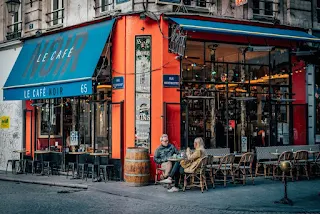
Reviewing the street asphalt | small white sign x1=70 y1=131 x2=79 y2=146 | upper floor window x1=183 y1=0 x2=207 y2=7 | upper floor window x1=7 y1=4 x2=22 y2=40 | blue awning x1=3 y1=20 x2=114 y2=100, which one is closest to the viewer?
the street asphalt

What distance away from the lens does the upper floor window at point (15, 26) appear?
20188 mm

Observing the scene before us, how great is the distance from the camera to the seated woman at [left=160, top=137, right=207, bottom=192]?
12.6m

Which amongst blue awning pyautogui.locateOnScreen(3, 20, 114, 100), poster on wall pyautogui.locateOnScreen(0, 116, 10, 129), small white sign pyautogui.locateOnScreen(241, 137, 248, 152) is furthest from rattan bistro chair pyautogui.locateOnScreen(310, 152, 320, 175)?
poster on wall pyautogui.locateOnScreen(0, 116, 10, 129)

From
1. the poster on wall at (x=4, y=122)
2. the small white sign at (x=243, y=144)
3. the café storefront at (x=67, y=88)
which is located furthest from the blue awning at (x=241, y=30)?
the poster on wall at (x=4, y=122)

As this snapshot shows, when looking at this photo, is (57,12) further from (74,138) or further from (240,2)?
(240,2)

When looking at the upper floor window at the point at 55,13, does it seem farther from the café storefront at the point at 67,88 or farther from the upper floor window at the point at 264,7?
the upper floor window at the point at 264,7

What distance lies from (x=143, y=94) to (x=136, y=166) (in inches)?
96.3

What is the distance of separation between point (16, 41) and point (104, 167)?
26.3 ft

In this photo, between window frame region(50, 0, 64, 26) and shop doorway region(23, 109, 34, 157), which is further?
shop doorway region(23, 109, 34, 157)

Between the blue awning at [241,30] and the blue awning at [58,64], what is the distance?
8.62 ft

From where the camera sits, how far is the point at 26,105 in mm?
19328

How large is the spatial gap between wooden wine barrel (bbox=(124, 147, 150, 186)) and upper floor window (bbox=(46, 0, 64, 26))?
713cm

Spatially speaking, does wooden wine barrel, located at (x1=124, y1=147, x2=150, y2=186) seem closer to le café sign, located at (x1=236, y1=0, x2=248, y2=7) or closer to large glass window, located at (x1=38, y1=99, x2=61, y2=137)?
large glass window, located at (x1=38, y1=99, x2=61, y2=137)

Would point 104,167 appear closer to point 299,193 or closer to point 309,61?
point 299,193
